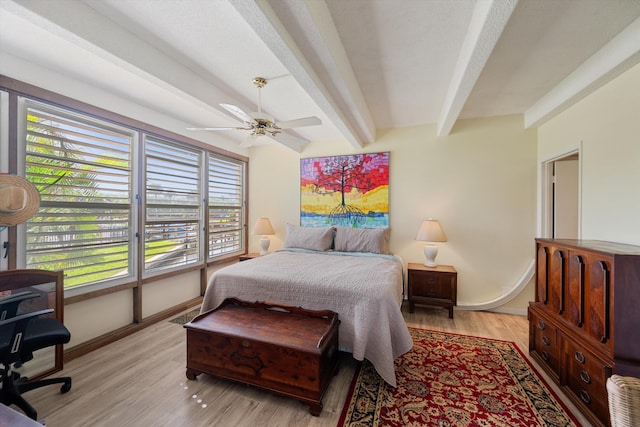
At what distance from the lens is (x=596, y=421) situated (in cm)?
146

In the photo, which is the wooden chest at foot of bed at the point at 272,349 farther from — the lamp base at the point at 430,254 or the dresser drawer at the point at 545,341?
the lamp base at the point at 430,254

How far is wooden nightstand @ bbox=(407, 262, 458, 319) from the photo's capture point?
9.95 feet

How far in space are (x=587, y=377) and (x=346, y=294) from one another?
1.58m

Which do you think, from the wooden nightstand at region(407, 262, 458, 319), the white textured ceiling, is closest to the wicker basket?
the white textured ceiling

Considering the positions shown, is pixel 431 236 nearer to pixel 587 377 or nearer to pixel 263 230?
pixel 587 377

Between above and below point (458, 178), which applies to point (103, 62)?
above

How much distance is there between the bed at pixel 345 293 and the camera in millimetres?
1867

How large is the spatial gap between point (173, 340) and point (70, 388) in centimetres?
78

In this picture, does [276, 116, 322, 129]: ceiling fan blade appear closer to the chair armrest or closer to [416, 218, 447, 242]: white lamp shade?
[416, 218, 447, 242]: white lamp shade

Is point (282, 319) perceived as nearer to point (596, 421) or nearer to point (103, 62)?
point (596, 421)

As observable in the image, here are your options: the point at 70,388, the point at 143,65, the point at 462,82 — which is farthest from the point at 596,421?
the point at 143,65

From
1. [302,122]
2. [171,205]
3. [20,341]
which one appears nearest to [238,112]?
[302,122]

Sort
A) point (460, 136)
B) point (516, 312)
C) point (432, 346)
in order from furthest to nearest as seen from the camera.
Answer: point (460, 136)
point (516, 312)
point (432, 346)

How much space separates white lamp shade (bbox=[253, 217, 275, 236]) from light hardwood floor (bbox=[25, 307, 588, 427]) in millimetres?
1962
